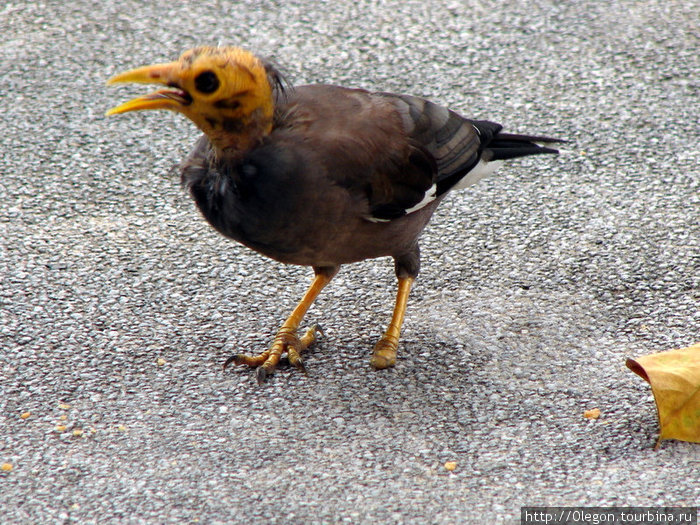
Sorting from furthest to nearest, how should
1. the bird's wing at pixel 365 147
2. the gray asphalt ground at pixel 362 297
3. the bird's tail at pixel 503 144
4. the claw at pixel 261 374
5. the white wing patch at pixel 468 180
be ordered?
the bird's tail at pixel 503 144 → the white wing patch at pixel 468 180 → the claw at pixel 261 374 → the bird's wing at pixel 365 147 → the gray asphalt ground at pixel 362 297

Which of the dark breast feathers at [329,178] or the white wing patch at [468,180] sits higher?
the dark breast feathers at [329,178]

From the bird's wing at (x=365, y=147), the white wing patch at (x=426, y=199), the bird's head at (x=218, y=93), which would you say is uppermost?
the bird's head at (x=218, y=93)

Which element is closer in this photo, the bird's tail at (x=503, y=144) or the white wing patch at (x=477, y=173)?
the white wing patch at (x=477, y=173)

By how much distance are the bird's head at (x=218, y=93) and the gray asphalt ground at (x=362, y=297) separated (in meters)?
1.08

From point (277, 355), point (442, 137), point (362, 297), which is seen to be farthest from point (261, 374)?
point (442, 137)

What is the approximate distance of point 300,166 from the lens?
3580mm

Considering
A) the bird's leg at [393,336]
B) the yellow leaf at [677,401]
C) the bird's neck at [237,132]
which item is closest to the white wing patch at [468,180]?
the bird's leg at [393,336]

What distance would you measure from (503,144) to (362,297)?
1.02 meters

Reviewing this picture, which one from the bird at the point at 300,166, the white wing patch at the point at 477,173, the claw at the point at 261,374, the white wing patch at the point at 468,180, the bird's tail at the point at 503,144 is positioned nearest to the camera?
the bird at the point at 300,166

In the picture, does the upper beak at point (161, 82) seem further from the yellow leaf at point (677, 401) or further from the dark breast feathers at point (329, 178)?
the yellow leaf at point (677, 401)

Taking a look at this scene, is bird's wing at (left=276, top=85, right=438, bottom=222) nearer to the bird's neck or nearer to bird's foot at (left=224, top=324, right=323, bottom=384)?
the bird's neck

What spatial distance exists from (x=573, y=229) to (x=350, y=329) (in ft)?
4.77

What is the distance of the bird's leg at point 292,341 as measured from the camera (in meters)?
4.01

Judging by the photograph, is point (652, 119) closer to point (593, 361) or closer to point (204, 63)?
point (593, 361)
